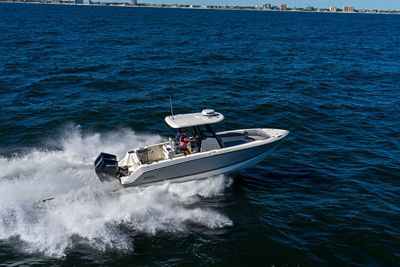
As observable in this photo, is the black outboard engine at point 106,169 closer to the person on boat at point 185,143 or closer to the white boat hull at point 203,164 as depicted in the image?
the white boat hull at point 203,164

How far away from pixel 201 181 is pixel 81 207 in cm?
492

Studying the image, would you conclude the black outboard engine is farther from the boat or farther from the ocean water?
the ocean water

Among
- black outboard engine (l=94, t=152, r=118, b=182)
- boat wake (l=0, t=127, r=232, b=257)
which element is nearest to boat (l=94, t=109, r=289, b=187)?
black outboard engine (l=94, t=152, r=118, b=182)

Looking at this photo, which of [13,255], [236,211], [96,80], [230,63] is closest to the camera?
[13,255]

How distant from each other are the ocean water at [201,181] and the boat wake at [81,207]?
50mm

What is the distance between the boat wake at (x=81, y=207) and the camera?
39.9 ft

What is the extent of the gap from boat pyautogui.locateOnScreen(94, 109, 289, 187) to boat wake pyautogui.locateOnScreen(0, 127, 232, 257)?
46 cm

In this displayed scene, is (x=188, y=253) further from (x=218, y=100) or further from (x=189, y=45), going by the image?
(x=189, y=45)

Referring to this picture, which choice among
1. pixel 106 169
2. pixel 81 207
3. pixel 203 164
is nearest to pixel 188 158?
pixel 203 164

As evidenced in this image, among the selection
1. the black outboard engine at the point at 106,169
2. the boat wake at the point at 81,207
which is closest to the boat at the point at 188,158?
the black outboard engine at the point at 106,169

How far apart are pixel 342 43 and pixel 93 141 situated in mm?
54937

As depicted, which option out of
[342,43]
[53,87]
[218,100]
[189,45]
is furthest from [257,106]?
[342,43]

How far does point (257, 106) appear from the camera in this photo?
2692 centimetres

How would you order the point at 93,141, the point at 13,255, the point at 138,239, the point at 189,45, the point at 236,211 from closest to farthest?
the point at 13,255, the point at 138,239, the point at 236,211, the point at 93,141, the point at 189,45
